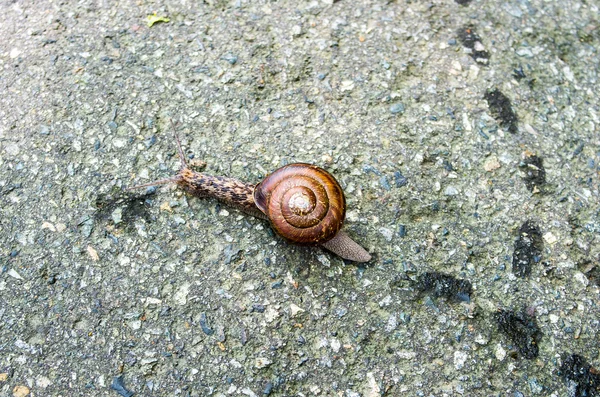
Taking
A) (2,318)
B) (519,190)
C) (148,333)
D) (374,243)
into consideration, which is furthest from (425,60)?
(2,318)

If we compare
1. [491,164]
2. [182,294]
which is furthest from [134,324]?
[491,164]

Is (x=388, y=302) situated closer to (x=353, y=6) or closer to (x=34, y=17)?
(x=353, y=6)

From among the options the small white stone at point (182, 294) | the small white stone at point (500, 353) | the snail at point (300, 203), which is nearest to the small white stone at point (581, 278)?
the small white stone at point (500, 353)

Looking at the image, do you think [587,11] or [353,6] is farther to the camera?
[587,11]

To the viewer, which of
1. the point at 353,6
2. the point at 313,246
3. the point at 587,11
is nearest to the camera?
the point at 313,246

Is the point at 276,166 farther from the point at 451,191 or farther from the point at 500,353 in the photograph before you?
the point at 500,353

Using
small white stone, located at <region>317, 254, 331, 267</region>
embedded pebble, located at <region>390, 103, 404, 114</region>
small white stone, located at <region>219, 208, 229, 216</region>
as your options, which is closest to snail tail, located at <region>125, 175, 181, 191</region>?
small white stone, located at <region>219, 208, 229, 216</region>

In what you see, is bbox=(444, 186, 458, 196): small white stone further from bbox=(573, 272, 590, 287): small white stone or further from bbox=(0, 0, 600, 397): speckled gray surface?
bbox=(573, 272, 590, 287): small white stone

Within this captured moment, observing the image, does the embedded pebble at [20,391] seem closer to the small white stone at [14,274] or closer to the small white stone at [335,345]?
the small white stone at [14,274]
